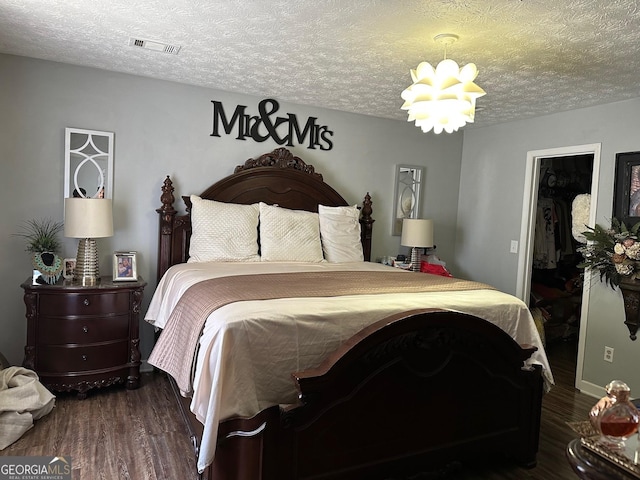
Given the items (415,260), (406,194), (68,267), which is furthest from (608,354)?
(68,267)

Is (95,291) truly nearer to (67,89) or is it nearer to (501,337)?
(67,89)

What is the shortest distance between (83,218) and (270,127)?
177cm

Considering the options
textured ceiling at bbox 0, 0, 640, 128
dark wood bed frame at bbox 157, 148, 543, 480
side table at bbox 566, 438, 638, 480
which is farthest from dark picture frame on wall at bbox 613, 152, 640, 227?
side table at bbox 566, 438, 638, 480

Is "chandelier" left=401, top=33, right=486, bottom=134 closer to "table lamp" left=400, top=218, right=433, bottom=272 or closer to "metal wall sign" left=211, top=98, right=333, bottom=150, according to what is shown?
"metal wall sign" left=211, top=98, right=333, bottom=150

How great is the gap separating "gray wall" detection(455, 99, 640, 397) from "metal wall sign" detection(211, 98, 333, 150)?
1718 millimetres

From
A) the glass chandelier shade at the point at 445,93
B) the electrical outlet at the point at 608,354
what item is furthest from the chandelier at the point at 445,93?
the electrical outlet at the point at 608,354

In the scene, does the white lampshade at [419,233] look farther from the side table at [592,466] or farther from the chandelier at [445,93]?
the side table at [592,466]

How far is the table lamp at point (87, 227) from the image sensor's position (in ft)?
10.2

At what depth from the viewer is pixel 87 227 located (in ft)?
10.2

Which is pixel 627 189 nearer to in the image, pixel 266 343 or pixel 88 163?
pixel 266 343

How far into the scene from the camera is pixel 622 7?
2057 millimetres

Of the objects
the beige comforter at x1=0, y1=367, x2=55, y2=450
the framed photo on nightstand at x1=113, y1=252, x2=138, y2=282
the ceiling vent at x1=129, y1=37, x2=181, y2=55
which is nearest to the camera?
the beige comforter at x1=0, y1=367, x2=55, y2=450

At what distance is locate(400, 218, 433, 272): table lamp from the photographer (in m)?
4.45

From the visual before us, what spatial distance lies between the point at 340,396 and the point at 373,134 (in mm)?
3213
